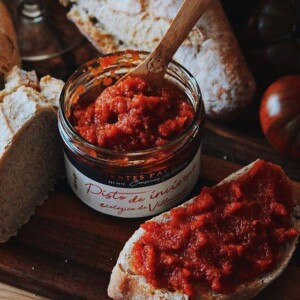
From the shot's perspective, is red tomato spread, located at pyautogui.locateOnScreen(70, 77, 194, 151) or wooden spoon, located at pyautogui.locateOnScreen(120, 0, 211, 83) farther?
wooden spoon, located at pyautogui.locateOnScreen(120, 0, 211, 83)

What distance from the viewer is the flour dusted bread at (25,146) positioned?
10.7ft

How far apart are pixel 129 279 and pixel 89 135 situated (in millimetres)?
716

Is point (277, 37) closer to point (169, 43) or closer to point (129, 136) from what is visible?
point (169, 43)

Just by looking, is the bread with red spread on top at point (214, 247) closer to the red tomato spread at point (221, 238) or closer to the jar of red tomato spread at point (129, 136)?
the red tomato spread at point (221, 238)

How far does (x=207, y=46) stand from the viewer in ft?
12.5

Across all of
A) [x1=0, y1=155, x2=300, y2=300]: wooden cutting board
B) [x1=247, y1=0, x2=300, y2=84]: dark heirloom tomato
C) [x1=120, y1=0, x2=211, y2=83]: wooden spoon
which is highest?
[x1=120, y1=0, x2=211, y2=83]: wooden spoon

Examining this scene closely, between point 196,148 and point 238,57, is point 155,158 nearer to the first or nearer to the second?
point 196,148

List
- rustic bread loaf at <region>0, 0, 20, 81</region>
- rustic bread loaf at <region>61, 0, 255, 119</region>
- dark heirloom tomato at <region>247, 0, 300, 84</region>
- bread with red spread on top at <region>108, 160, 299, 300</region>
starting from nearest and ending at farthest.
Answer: bread with red spread on top at <region>108, 160, 299, 300</region> → rustic bread loaf at <region>0, 0, 20, 81</region> → rustic bread loaf at <region>61, 0, 255, 119</region> → dark heirloom tomato at <region>247, 0, 300, 84</region>

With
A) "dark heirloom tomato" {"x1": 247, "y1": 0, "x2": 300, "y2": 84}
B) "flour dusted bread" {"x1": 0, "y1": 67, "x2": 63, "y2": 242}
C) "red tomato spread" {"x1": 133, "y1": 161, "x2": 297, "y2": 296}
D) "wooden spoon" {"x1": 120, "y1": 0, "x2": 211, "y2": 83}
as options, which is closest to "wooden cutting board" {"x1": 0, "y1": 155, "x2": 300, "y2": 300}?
"flour dusted bread" {"x1": 0, "y1": 67, "x2": 63, "y2": 242}

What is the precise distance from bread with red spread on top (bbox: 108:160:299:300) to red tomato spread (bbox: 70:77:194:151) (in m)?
0.38

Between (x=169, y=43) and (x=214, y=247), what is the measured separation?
3.51ft

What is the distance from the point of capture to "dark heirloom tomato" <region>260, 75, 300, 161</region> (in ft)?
12.1

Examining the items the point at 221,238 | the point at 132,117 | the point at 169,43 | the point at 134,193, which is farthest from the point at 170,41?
the point at 221,238

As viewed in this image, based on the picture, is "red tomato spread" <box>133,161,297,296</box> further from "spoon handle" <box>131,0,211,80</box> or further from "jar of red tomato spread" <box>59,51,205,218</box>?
"spoon handle" <box>131,0,211,80</box>
